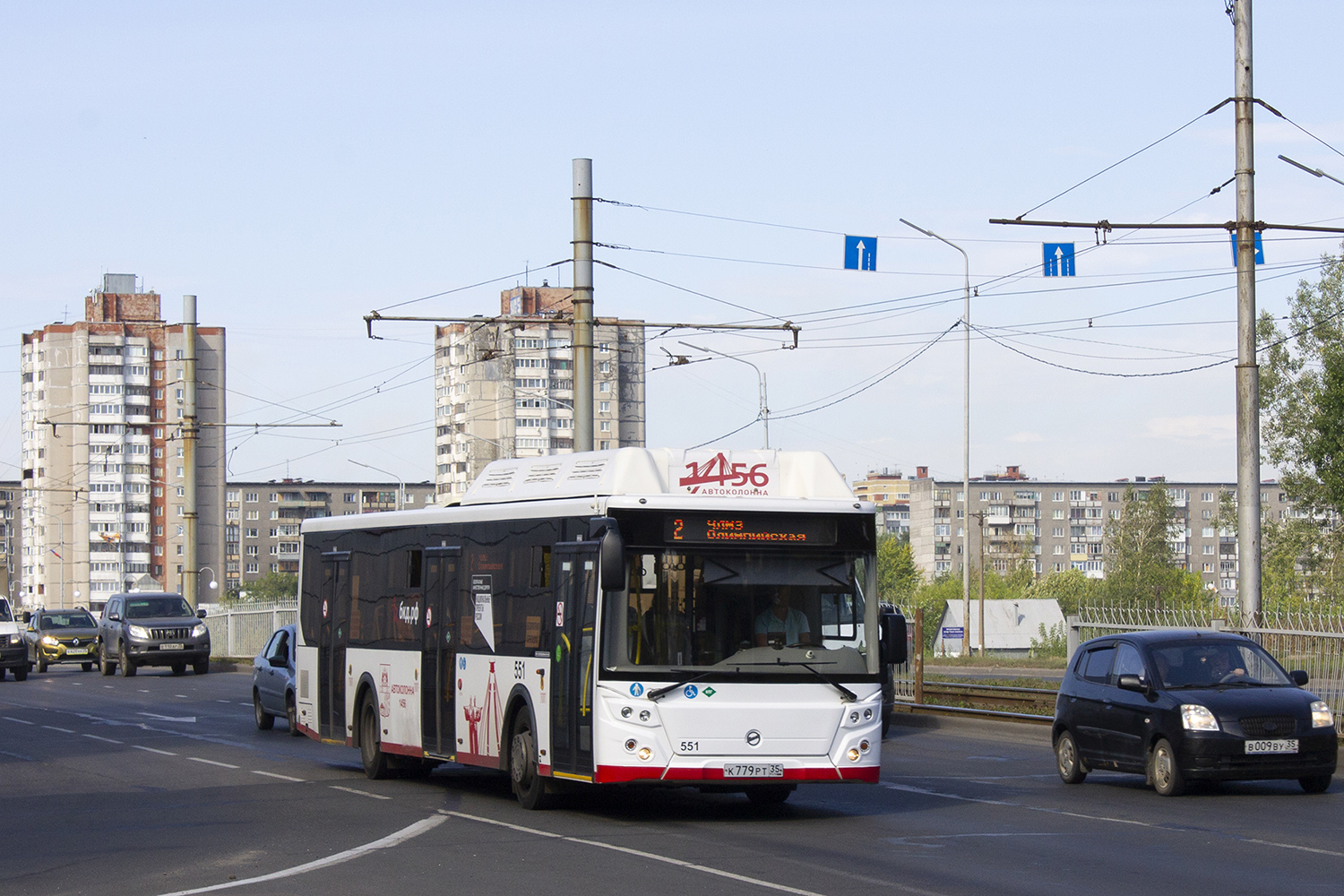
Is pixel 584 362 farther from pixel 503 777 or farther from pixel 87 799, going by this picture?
pixel 87 799

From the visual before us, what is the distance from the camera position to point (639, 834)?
1300cm

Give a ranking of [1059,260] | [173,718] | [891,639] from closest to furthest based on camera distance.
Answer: [891,639] → [1059,260] → [173,718]

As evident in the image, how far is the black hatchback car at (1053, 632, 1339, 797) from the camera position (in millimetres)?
15375

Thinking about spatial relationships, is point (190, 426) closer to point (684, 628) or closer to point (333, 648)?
point (333, 648)

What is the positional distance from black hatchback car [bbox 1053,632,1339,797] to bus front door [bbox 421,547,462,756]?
240 inches

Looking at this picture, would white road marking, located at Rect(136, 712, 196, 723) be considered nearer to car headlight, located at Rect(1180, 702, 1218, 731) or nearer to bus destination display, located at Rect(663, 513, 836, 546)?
bus destination display, located at Rect(663, 513, 836, 546)

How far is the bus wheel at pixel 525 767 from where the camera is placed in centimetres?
1458

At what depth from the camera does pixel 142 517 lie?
146 meters

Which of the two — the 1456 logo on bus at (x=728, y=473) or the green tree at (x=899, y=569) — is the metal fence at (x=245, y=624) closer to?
the 1456 logo on bus at (x=728, y=473)

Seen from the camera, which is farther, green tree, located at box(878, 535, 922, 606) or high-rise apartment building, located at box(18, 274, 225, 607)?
green tree, located at box(878, 535, 922, 606)

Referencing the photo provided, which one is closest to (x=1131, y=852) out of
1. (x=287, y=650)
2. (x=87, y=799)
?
(x=87, y=799)

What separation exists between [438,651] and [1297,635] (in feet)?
33.8

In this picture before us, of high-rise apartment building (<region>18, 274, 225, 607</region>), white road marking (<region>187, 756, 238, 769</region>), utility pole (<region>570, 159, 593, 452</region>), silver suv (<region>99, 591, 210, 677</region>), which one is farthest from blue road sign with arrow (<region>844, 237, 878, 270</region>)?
high-rise apartment building (<region>18, 274, 225, 607</region>)

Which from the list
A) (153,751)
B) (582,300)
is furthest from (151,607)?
(582,300)
